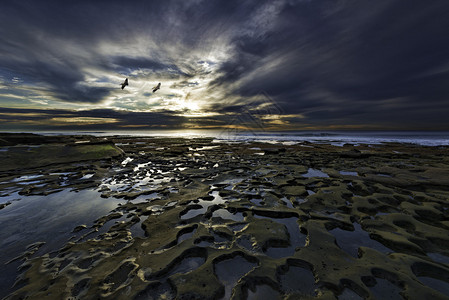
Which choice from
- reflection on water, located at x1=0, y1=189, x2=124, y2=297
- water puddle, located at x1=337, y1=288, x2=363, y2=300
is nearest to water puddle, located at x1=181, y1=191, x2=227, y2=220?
reflection on water, located at x1=0, y1=189, x2=124, y2=297

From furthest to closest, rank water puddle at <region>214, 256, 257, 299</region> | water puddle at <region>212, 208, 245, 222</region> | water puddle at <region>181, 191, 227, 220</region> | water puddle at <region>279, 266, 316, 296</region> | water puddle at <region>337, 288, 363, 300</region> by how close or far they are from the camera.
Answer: water puddle at <region>181, 191, 227, 220</region>
water puddle at <region>212, 208, 245, 222</region>
water puddle at <region>214, 256, 257, 299</region>
water puddle at <region>279, 266, 316, 296</region>
water puddle at <region>337, 288, 363, 300</region>

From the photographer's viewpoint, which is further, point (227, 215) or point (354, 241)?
point (227, 215)

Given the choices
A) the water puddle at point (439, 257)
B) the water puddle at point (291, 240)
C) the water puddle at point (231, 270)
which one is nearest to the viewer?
the water puddle at point (231, 270)

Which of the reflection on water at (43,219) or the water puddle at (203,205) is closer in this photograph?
the reflection on water at (43,219)

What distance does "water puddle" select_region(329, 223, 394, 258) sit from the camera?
3.79 metres

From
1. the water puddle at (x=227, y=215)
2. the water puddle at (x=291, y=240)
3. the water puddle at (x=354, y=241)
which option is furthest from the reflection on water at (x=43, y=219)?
the water puddle at (x=354, y=241)

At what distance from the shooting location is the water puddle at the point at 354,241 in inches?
149

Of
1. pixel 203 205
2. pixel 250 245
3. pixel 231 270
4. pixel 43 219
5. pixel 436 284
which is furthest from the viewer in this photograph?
pixel 203 205

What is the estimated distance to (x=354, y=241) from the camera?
4.09 m

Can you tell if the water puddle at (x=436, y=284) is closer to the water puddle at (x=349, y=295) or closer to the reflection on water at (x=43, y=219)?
the water puddle at (x=349, y=295)

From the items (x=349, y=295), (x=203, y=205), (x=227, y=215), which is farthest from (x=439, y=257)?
(x=203, y=205)

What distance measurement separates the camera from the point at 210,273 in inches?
121

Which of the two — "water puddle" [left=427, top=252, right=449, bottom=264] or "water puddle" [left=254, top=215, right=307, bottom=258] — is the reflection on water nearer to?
"water puddle" [left=254, top=215, right=307, bottom=258]

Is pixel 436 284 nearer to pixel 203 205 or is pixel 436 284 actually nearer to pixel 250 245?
pixel 250 245
